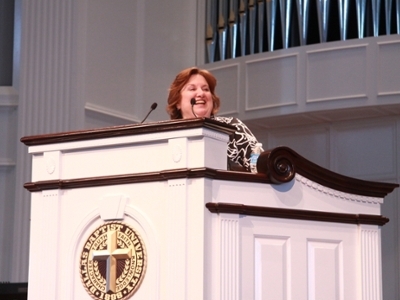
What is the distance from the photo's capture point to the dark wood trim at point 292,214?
9.70ft

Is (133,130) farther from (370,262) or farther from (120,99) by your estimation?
(120,99)

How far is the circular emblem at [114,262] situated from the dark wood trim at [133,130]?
34 centimetres

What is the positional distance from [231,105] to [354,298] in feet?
14.6

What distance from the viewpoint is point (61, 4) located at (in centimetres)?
691

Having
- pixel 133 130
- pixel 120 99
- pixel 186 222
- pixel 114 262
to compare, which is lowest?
pixel 114 262

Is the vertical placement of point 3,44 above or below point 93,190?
above

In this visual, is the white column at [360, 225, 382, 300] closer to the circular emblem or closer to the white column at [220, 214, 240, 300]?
the white column at [220, 214, 240, 300]

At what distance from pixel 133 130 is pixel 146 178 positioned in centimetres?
19

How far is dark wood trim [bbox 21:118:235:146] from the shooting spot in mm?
2953

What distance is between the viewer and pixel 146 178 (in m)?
3.05

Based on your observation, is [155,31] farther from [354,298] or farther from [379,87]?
[354,298]

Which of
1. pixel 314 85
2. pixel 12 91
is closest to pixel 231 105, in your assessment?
pixel 314 85

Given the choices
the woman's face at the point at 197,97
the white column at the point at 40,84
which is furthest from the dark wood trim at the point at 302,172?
the white column at the point at 40,84

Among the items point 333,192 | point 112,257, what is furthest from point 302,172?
point 112,257
